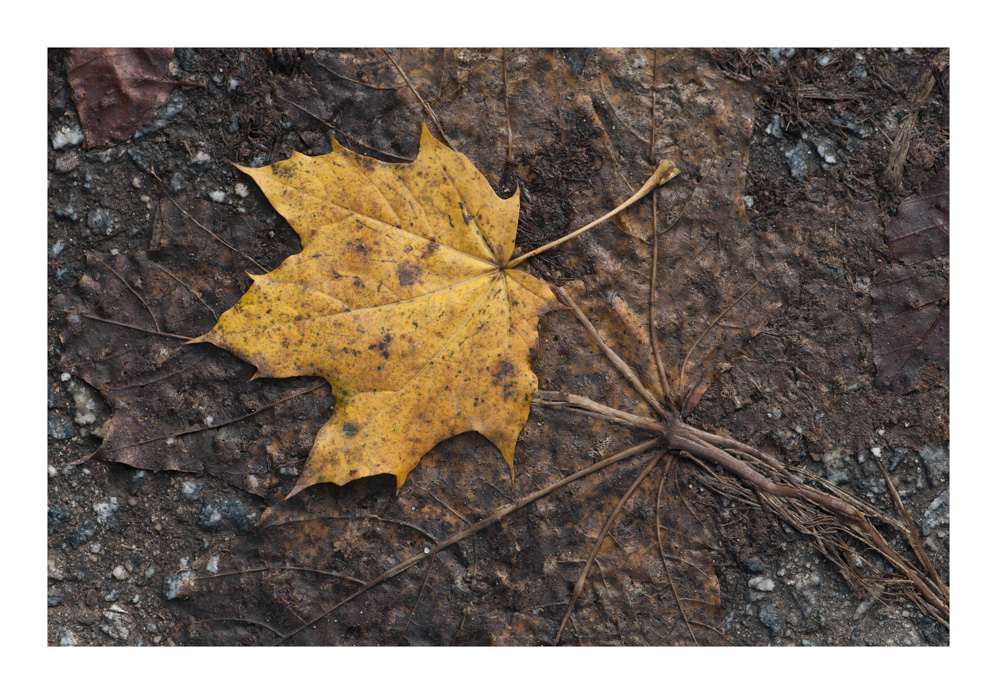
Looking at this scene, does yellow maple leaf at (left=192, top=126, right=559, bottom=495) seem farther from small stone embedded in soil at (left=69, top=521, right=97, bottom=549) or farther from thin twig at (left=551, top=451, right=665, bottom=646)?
small stone embedded in soil at (left=69, top=521, right=97, bottom=549)

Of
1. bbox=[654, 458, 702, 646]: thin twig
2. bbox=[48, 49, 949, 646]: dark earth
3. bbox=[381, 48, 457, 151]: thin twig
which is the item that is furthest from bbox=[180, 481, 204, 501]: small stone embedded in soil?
bbox=[654, 458, 702, 646]: thin twig

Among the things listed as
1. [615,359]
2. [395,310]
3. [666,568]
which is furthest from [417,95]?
[666,568]

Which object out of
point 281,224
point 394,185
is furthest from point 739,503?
point 281,224

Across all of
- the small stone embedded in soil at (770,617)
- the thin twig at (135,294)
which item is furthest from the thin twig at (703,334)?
the thin twig at (135,294)

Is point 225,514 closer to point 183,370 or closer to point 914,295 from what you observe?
point 183,370

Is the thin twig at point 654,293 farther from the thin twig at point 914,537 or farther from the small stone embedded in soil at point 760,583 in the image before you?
the thin twig at point 914,537
